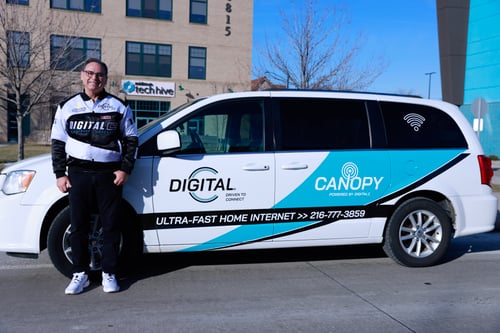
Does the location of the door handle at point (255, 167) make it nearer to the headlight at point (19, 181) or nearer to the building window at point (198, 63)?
the headlight at point (19, 181)

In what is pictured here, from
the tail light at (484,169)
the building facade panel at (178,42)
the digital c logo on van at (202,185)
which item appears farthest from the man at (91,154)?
the building facade panel at (178,42)

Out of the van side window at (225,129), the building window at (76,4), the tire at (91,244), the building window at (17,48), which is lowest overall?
the tire at (91,244)

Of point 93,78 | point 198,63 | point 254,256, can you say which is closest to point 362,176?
A: point 254,256

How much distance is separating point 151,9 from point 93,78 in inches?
1252

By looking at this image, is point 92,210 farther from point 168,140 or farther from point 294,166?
point 294,166

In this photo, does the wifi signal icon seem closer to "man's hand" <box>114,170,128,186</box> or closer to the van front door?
the van front door

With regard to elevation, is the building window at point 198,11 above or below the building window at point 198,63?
above

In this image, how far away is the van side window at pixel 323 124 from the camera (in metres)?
5.40

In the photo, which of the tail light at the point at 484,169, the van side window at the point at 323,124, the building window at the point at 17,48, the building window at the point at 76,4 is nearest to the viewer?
the van side window at the point at 323,124

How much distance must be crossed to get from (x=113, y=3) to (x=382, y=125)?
31315 millimetres

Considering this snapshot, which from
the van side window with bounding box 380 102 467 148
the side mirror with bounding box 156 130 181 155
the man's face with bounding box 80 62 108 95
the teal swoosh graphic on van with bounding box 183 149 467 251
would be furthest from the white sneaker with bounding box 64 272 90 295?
the van side window with bounding box 380 102 467 148

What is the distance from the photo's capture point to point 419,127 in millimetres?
5844

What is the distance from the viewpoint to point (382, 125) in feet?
18.7

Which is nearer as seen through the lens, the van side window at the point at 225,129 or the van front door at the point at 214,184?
the van front door at the point at 214,184
